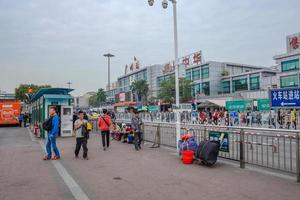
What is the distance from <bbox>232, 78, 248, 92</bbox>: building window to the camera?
6788 centimetres

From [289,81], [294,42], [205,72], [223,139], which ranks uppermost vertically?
[294,42]

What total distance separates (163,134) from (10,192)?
7.95 m

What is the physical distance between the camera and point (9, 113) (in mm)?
31719

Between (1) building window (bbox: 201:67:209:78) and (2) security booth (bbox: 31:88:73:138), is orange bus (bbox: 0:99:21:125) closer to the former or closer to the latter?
(2) security booth (bbox: 31:88:73:138)

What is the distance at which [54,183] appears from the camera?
675 centimetres

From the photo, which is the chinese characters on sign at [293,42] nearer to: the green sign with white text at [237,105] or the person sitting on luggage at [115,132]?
the green sign with white text at [237,105]

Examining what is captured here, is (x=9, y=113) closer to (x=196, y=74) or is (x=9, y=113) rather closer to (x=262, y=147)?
(x=262, y=147)

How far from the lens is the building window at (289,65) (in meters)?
50.4

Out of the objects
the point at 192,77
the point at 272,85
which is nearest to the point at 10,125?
the point at 272,85

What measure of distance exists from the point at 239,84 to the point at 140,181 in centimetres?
6624

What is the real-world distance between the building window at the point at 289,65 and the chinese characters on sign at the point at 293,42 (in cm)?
286

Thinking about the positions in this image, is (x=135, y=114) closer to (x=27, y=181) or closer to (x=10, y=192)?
(x=27, y=181)

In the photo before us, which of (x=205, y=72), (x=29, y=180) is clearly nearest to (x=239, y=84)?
(x=205, y=72)

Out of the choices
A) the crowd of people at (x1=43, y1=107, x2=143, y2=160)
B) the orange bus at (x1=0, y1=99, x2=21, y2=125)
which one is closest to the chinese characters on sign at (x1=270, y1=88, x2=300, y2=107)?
the crowd of people at (x1=43, y1=107, x2=143, y2=160)
